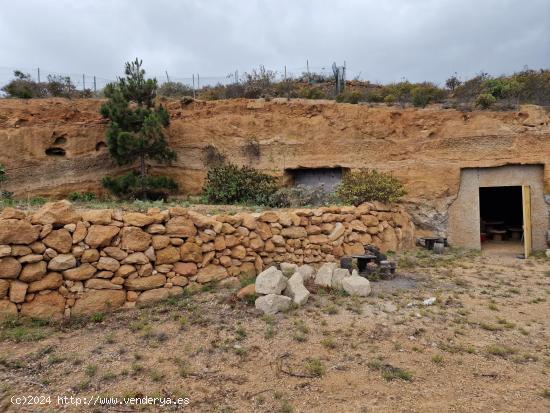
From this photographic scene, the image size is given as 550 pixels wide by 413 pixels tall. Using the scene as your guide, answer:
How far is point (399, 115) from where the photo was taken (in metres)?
11.9

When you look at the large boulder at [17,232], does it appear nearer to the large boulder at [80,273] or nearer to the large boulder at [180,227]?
the large boulder at [80,273]

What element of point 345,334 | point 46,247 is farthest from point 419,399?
point 46,247

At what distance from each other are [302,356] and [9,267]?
3798 millimetres

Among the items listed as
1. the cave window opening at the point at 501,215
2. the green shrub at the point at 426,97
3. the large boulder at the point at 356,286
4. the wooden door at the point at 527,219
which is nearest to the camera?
the large boulder at the point at 356,286

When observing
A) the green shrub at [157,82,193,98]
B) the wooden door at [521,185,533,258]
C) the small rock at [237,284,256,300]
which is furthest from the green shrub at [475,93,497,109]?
the green shrub at [157,82,193,98]

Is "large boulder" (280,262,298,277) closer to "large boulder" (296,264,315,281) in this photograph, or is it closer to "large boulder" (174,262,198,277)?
"large boulder" (296,264,315,281)

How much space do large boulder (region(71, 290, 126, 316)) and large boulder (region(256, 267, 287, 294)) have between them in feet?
6.43

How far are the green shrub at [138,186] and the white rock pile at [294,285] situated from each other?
601cm

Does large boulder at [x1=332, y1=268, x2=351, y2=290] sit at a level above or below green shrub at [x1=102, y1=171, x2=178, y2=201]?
below

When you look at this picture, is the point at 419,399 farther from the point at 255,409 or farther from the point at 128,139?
the point at 128,139

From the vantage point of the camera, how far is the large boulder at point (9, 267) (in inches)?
183

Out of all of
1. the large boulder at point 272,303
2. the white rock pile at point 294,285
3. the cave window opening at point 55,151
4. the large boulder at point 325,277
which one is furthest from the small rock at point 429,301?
the cave window opening at point 55,151

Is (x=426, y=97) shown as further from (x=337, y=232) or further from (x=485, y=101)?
(x=337, y=232)

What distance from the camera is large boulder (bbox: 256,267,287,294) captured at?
540cm
